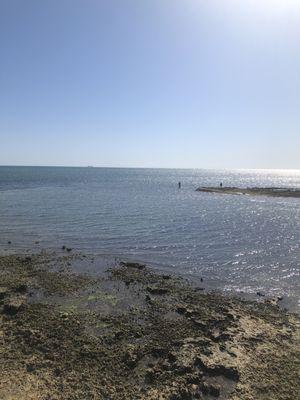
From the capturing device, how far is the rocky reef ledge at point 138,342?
9062 millimetres

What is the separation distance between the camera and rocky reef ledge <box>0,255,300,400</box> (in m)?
9.06

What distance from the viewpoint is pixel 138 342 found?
11.5m

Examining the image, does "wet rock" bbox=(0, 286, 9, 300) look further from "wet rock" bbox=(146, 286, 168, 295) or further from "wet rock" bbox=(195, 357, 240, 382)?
"wet rock" bbox=(195, 357, 240, 382)

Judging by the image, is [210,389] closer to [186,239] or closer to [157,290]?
[157,290]

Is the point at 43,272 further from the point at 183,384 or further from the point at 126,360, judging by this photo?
the point at 183,384

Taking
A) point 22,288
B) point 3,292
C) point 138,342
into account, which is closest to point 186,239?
point 22,288

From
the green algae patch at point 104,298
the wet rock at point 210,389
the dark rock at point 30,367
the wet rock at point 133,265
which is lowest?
the wet rock at point 210,389

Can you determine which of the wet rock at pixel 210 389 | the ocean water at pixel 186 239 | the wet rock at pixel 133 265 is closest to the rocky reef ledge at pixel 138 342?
the wet rock at pixel 210 389

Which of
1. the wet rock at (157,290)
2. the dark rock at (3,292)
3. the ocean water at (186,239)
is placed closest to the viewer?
the dark rock at (3,292)

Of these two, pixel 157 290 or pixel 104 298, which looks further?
pixel 157 290

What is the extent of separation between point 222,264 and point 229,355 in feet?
36.8

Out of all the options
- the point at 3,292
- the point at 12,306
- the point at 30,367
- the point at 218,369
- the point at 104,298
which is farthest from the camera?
the point at 104,298

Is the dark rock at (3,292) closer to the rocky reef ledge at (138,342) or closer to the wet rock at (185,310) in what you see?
the rocky reef ledge at (138,342)

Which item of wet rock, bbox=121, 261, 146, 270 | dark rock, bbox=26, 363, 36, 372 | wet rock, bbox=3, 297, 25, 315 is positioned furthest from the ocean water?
dark rock, bbox=26, 363, 36, 372
